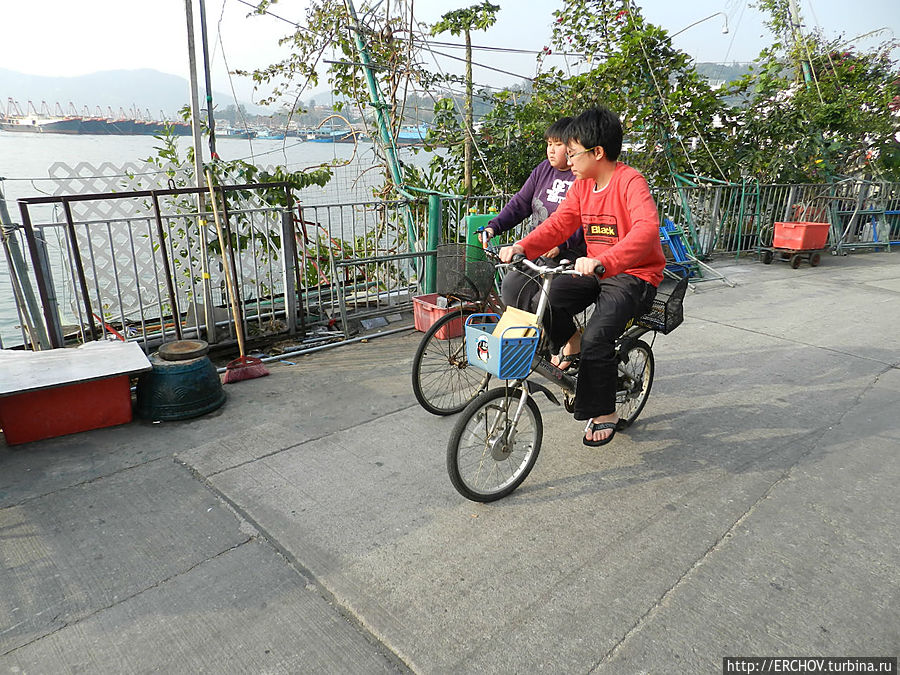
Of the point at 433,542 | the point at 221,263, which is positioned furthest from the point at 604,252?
the point at 221,263

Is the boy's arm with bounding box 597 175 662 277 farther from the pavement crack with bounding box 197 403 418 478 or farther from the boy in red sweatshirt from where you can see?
the pavement crack with bounding box 197 403 418 478

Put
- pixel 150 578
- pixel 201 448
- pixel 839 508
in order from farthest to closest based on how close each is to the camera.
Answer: pixel 201 448, pixel 839 508, pixel 150 578

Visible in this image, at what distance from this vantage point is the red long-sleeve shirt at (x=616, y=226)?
2.80 m

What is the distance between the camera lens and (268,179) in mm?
5344

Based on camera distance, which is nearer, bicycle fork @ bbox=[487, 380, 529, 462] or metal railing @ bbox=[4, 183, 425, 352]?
bicycle fork @ bbox=[487, 380, 529, 462]

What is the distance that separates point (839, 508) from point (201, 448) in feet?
11.3

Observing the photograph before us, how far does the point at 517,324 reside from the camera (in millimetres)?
2834

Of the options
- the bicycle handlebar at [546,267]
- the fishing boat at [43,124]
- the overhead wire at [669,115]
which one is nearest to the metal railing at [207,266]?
the bicycle handlebar at [546,267]

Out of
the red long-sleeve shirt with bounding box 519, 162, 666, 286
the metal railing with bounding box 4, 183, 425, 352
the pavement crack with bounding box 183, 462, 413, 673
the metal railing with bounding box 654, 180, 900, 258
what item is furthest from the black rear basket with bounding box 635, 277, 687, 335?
the metal railing with bounding box 654, 180, 900, 258

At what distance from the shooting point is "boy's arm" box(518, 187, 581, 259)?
10.9 feet

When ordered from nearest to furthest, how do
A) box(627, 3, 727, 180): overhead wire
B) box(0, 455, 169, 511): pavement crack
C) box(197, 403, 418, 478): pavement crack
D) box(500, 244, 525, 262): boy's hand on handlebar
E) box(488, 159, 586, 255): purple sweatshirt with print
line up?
box(0, 455, 169, 511): pavement crack, box(500, 244, 525, 262): boy's hand on handlebar, box(197, 403, 418, 478): pavement crack, box(488, 159, 586, 255): purple sweatshirt with print, box(627, 3, 727, 180): overhead wire

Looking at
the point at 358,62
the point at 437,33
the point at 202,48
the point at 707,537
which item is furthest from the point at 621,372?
the point at 437,33

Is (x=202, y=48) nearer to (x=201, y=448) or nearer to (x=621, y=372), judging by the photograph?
(x=201, y=448)

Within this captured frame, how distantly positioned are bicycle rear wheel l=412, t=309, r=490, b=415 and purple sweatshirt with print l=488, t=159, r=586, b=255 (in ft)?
2.37
